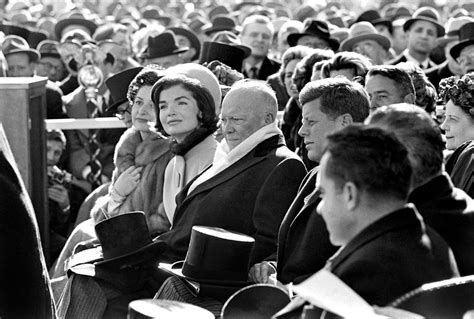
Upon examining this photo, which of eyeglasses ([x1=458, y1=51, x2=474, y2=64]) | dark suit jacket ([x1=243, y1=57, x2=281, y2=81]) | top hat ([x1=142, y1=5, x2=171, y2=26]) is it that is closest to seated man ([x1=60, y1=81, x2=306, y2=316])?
eyeglasses ([x1=458, y1=51, x2=474, y2=64])

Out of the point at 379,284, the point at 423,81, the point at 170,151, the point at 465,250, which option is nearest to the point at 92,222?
the point at 170,151

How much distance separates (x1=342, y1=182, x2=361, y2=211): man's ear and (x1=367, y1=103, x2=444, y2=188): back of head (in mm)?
582

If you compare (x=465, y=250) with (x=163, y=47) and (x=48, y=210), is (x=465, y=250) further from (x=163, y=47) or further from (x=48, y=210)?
(x=163, y=47)

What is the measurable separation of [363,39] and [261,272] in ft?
18.8

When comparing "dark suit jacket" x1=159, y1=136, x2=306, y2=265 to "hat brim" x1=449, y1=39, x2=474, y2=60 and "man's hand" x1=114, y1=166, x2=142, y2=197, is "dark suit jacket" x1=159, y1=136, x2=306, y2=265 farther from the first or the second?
"hat brim" x1=449, y1=39, x2=474, y2=60

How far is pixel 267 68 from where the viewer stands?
11.2 meters

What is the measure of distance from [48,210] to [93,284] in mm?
2500

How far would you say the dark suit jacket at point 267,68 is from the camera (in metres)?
11.1

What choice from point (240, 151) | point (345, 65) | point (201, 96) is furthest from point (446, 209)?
point (345, 65)

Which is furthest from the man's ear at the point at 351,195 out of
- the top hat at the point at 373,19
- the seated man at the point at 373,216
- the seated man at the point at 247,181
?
the top hat at the point at 373,19

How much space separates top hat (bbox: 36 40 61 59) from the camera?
1293 cm

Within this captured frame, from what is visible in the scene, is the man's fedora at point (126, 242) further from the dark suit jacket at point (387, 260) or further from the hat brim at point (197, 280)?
the dark suit jacket at point (387, 260)

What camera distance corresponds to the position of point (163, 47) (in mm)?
10766

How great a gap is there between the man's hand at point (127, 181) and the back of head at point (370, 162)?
325 centimetres
